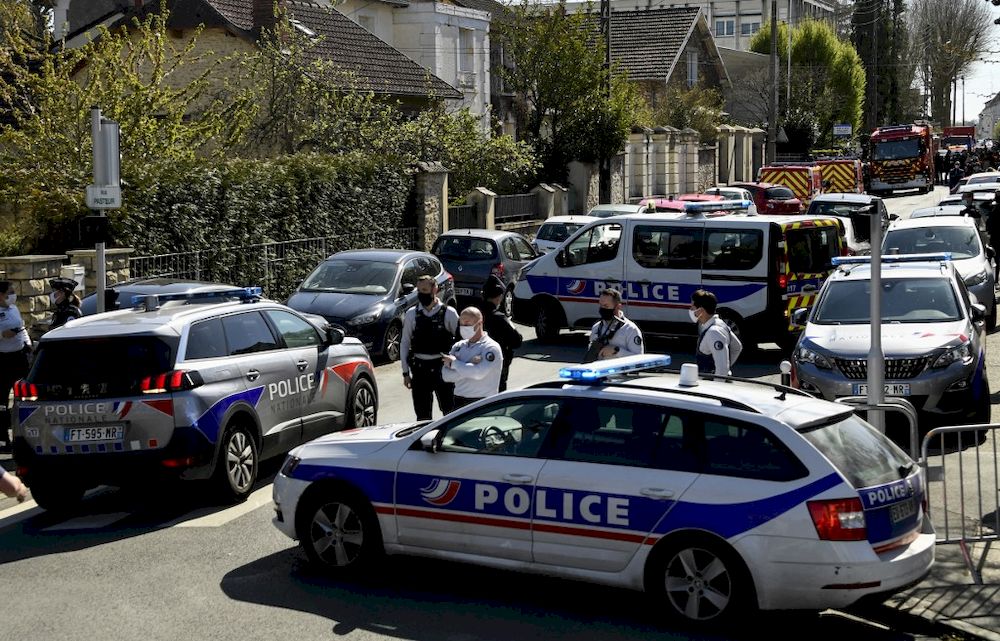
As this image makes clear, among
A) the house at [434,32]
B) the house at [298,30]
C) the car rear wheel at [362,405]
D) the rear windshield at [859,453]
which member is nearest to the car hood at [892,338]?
the car rear wheel at [362,405]

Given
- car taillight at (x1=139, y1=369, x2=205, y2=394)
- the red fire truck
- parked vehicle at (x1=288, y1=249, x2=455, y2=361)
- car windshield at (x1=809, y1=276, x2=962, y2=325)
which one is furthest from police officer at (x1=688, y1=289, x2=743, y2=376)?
the red fire truck

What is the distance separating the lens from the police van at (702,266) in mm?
18969

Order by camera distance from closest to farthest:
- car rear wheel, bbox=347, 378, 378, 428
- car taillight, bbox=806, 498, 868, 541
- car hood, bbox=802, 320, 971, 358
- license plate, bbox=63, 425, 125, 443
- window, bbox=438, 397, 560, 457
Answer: car taillight, bbox=806, 498, 868, 541
window, bbox=438, 397, 560, 457
license plate, bbox=63, 425, 125, 443
car rear wheel, bbox=347, 378, 378, 428
car hood, bbox=802, 320, 971, 358

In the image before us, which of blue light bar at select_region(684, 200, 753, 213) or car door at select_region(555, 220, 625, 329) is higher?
blue light bar at select_region(684, 200, 753, 213)

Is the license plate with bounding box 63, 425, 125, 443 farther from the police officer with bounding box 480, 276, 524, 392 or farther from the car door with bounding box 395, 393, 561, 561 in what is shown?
the police officer with bounding box 480, 276, 524, 392

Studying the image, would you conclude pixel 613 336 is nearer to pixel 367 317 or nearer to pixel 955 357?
pixel 955 357

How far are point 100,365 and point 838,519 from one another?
19.2 feet

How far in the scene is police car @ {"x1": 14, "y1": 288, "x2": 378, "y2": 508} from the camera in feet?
33.5

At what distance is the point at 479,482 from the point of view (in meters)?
8.12

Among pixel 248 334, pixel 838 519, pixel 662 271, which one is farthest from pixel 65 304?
pixel 838 519

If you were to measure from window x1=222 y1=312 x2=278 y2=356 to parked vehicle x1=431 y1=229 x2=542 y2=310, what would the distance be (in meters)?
→ 11.7

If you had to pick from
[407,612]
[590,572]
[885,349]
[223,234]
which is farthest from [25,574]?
[223,234]

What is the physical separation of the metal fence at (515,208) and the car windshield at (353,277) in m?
15.8

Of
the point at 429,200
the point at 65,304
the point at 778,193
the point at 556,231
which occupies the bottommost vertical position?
the point at 65,304
